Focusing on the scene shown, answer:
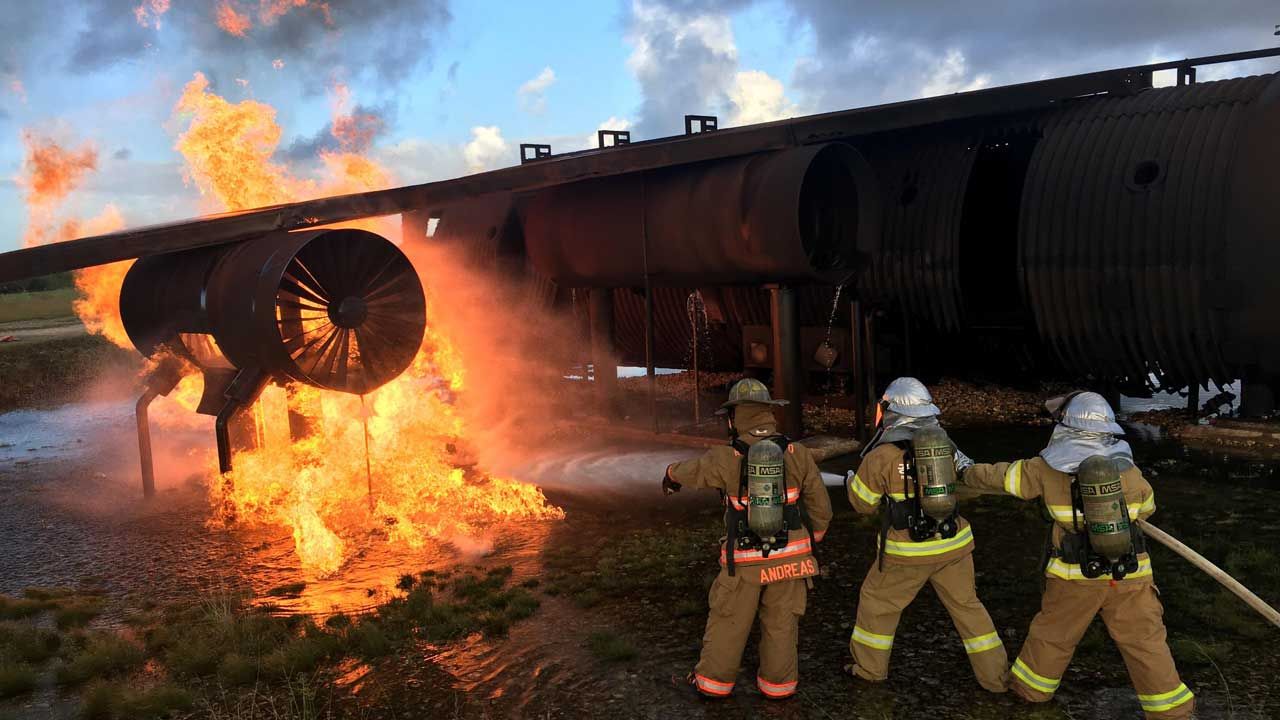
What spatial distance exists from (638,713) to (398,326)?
20.1 ft

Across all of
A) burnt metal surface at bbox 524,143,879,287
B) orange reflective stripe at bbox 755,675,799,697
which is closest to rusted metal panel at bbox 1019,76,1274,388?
burnt metal surface at bbox 524,143,879,287

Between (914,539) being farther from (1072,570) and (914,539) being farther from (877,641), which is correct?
(1072,570)

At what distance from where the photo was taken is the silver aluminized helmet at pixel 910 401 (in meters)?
5.26

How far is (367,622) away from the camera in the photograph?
657 centimetres

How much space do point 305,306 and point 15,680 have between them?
4370 mm

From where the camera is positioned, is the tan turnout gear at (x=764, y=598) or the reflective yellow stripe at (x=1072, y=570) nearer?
the reflective yellow stripe at (x=1072, y=570)

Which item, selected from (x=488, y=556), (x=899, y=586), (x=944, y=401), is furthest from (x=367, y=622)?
(x=944, y=401)

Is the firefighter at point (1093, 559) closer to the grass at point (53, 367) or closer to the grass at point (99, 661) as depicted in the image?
the grass at point (99, 661)

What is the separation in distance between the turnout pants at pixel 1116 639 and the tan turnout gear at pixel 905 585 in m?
0.24

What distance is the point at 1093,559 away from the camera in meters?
4.71

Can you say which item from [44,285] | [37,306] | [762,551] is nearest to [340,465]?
[762,551]

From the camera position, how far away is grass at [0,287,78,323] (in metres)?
34.6

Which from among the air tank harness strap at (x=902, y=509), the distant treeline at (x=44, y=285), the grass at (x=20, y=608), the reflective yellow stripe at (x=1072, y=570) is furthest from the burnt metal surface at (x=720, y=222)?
the distant treeline at (x=44, y=285)

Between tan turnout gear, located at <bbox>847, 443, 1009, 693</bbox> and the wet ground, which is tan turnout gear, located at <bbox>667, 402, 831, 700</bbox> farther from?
tan turnout gear, located at <bbox>847, 443, 1009, 693</bbox>
